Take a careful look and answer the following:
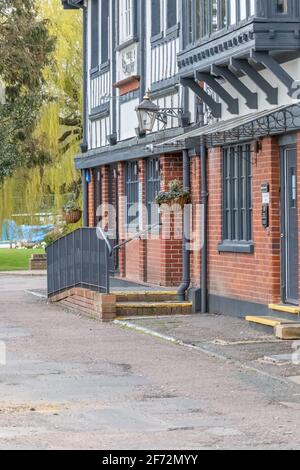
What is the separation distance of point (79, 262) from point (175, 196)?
2.49m

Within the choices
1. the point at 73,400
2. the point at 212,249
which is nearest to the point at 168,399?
the point at 73,400

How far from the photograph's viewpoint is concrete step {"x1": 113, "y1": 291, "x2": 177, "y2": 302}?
72.8ft

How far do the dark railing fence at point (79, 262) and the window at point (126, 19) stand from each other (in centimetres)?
457

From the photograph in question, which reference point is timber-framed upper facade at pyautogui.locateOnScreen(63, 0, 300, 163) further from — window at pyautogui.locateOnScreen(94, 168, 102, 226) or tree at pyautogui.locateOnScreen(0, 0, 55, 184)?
tree at pyautogui.locateOnScreen(0, 0, 55, 184)

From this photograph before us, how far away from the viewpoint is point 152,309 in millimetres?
21375

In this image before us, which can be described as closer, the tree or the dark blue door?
the dark blue door

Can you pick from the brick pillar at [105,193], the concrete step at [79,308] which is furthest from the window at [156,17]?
the concrete step at [79,308]

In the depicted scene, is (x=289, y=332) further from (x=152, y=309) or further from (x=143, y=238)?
(x=143, y=238)

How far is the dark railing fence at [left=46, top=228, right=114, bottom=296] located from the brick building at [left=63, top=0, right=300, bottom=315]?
1.58 m

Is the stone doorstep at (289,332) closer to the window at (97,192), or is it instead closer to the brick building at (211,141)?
the brick building at (211,141)

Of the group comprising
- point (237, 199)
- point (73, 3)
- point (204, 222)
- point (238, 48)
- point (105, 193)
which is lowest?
point (204, 222)

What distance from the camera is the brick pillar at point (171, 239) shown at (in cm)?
2395

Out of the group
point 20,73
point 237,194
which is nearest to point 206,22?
point 237,194

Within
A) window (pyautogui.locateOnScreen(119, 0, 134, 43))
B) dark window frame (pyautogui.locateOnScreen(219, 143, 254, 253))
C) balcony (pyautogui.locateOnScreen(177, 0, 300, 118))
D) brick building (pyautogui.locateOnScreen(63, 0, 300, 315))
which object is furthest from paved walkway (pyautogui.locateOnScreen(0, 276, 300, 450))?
window (pyautogui.locateOnScreen(119, 0, 134, 43))
